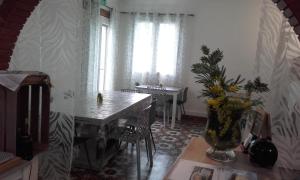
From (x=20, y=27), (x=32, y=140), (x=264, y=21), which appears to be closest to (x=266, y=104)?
(x=264, y=21)

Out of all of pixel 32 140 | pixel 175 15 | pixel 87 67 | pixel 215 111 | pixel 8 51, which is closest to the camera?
pixel 215 111

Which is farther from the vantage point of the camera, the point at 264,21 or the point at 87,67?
the point at 87,67

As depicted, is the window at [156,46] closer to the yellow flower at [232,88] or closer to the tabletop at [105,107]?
the tabletop at [105,107]

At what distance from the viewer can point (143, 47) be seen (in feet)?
21.1

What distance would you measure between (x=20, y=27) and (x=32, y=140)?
35.9 inches

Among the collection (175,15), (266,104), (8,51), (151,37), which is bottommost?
(266,104)

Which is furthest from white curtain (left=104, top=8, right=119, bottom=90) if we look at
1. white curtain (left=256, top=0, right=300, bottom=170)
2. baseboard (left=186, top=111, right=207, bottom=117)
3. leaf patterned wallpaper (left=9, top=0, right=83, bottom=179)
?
white curtain (left=256, top=0, right=300, bottom=170)

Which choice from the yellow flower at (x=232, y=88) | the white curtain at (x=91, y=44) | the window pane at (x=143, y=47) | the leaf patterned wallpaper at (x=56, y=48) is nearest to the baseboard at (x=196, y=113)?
the window pane at (x=143, y=47)

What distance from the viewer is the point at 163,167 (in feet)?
11.0

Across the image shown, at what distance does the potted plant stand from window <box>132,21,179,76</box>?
4709mm

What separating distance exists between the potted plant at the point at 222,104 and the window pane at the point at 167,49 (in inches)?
185

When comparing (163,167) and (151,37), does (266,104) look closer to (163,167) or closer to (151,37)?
(163,167)

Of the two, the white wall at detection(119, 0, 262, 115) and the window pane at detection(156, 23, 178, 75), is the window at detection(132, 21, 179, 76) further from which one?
the white wall at detection(119, 0, 262, 115)

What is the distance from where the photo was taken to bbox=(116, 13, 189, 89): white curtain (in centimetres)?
621
